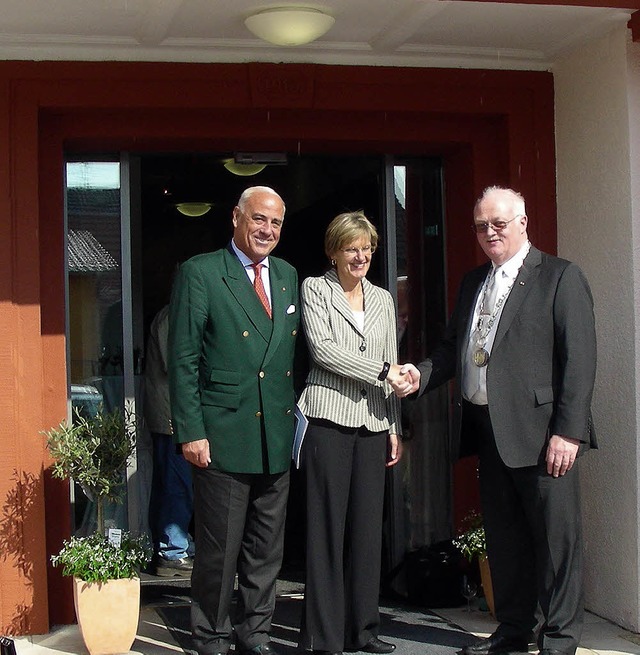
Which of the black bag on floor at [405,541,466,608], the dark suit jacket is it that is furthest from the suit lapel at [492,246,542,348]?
the black bag on floor at [405,541,466,608]

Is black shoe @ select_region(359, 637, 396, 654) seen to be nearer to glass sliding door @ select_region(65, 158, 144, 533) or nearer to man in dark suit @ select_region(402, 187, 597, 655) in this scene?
man in dark suit @ select_region(402, 187, 597, 655)

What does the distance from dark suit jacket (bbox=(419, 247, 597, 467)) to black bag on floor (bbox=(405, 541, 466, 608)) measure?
1.32 meters

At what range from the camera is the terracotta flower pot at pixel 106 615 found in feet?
15.1

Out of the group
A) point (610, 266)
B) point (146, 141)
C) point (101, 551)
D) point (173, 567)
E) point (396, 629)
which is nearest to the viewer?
point (101, 551)

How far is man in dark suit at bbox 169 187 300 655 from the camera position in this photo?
4.23 m

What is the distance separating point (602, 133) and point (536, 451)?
5.20ft

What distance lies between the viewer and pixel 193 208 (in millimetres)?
7711

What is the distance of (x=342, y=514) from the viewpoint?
4.43 m

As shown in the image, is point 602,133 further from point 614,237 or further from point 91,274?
point 91,274

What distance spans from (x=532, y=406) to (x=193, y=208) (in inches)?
159

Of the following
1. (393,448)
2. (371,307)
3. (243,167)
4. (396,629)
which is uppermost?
(243,167)

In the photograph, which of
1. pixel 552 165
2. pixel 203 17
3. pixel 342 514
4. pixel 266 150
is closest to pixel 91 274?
pixel 266 150

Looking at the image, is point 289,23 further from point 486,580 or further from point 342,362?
point 486,580

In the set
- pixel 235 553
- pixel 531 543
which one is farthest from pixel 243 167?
pixel 531 543
